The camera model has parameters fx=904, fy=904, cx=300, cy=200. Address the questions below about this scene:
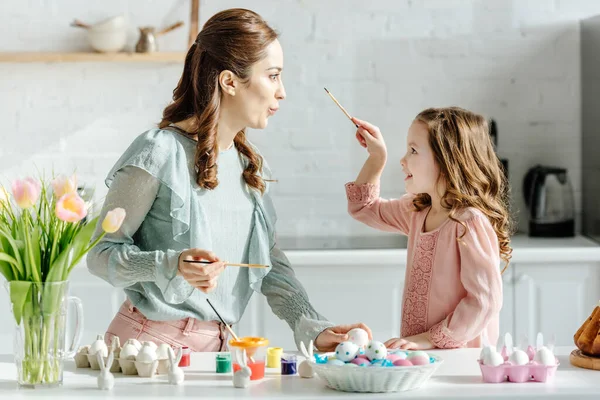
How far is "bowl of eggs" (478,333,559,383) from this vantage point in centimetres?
176

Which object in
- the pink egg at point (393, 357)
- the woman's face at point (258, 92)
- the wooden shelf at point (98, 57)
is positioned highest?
the wooden shelf at point (98, 57)

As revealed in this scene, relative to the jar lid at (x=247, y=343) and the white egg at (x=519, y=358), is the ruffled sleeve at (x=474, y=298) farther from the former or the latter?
the jar lid at (x=247, y=343)

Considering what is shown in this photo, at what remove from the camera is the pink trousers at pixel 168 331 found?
2.17 meters

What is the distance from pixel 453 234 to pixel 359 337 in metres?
Result: 0.54

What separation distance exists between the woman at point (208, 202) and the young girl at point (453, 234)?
314 millimetres

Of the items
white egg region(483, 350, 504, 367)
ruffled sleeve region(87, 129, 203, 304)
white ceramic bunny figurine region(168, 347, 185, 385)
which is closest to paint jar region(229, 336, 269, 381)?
white ceramic bunny figurine region(168, 347, 185, 385)

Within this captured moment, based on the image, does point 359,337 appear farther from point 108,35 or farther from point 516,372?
point 108,35

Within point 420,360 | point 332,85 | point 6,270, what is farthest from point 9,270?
point 332,85

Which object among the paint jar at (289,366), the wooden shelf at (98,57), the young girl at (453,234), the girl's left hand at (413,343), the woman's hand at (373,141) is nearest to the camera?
the paint jar at (289,366)

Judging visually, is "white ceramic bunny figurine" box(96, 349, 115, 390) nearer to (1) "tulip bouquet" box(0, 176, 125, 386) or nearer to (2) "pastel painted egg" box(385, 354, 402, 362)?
(1) "tulip bouquet" box(0, 176, 125, 386)

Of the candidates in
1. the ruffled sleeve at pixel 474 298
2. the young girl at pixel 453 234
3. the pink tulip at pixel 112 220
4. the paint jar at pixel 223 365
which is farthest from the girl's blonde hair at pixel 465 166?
the pink tulip at pixel 112 220

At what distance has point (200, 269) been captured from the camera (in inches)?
72.2

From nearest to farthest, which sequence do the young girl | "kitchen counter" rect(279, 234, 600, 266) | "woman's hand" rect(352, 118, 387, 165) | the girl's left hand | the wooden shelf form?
the girl's left hand, the young girl, "woman's hand" rect(352, 118, 387, 165), "kitchen counter" rect(279, 234, 600, 266), the wooden shelf

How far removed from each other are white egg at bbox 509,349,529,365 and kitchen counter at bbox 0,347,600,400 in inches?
1.7
